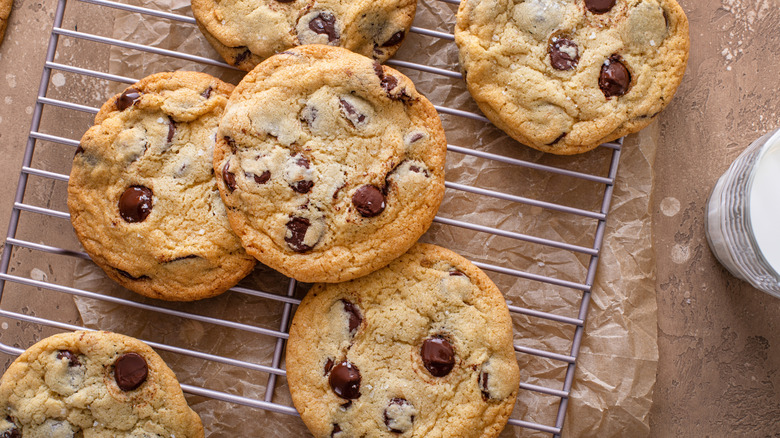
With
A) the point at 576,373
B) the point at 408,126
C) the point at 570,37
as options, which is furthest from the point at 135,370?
the point at 570,37

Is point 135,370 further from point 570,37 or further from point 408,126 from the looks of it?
point 570,37

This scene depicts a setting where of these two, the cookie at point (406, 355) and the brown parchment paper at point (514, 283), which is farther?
the brown parchment paper at point (514, 283)

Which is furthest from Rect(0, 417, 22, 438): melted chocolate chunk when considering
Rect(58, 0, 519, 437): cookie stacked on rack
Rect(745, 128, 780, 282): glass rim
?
Rect(745, 128, 780, 282): glass rim

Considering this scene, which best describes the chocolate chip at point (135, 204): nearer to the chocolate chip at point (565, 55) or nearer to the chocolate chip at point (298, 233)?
the chocolate chip at point (298, 233)

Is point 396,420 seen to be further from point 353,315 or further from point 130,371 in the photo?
point 130,371

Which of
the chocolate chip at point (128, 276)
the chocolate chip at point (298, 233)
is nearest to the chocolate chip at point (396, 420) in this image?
the chocolate chip at point (298, 233)
